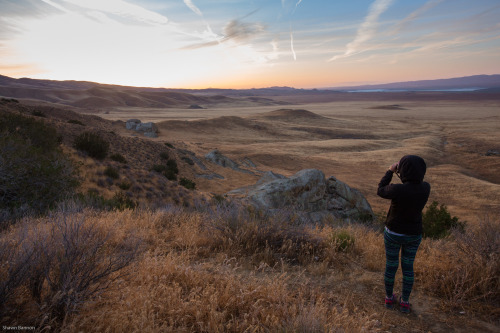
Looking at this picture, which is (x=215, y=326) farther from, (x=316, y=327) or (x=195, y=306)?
(x=316, y=327)

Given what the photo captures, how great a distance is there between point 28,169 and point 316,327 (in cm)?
786

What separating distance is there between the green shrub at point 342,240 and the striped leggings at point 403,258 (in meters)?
1.12

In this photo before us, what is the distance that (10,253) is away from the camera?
2.29 m

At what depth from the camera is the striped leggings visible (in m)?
3.29

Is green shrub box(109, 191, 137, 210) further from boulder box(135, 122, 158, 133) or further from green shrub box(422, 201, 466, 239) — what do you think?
boulder box(135, 122, 158, 133)

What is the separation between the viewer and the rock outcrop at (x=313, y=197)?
11000mm

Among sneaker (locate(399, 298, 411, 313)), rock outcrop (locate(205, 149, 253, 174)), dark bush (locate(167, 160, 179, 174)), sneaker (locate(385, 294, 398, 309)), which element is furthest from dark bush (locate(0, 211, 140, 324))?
rock outcrop (locate(205, 149, 253, 174))

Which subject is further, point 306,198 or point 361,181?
point 361,181

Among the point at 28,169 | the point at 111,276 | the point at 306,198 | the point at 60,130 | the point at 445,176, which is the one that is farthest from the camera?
the point at 445,176

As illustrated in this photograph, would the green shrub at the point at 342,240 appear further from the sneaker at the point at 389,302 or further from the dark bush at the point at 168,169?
the dark bush at the point at 168,169

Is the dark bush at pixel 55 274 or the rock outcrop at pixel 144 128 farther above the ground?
the dark bush at pixel 55 274

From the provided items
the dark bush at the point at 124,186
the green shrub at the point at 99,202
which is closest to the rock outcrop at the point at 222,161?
the dark bush at the point at 124,186

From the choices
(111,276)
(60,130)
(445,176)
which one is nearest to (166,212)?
(111,276)

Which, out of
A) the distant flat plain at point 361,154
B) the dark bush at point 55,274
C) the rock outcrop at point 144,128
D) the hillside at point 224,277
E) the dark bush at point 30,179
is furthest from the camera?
the rock outcrop at point 144,128
